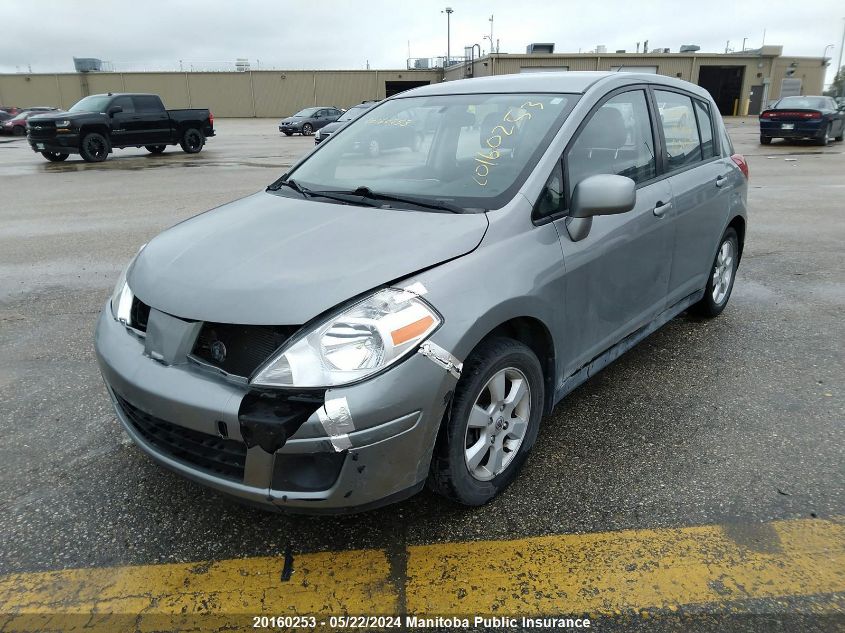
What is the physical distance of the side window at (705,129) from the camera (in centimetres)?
417

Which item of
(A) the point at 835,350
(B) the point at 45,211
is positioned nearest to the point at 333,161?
(A) the point at 835,350

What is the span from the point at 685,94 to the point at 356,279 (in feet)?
9.87

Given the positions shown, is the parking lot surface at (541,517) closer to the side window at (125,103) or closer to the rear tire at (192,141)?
the side window at (125,103)

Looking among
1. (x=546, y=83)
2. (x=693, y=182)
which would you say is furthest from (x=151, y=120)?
(x=693, y=182)

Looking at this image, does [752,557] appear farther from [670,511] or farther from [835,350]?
[835,350]

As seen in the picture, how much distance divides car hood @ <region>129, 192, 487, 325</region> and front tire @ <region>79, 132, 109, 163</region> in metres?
17.3

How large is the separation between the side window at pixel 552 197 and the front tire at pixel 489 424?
599 millimetres

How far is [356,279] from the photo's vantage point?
219cm

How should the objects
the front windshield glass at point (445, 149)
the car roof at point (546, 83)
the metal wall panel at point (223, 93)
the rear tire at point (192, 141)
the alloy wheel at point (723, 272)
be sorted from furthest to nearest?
the metal wall panel at point (223, 93) < the rear tire at point (192, 141) < the alloy wheel at point (723, 272) < the car roof at point (546, 83) < the front windshield glass at point (445, 149)

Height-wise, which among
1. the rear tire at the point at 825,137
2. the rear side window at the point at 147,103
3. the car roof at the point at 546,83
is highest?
the car roof at the point at 546,83

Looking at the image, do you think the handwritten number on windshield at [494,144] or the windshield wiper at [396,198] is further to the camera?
the handwritten number on windshield at [494,144]

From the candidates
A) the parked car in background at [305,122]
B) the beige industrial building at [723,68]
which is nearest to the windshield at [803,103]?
the parked car in background at [305,122]

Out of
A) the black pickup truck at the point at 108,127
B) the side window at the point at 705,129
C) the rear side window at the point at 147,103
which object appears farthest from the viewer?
the rear side window at the point at 147,103

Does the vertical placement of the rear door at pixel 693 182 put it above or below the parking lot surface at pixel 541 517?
above
